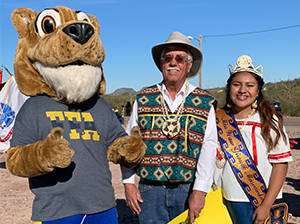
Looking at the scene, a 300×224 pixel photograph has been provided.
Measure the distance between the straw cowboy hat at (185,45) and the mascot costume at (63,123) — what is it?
67 cm

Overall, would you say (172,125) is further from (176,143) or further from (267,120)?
(267,120)

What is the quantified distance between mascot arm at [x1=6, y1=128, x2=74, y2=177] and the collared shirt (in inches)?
33.1

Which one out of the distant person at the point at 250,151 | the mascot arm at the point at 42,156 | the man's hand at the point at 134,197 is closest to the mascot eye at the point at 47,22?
the mascot arm at the point at 42,156

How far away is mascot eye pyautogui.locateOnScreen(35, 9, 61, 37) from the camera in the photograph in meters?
2.28

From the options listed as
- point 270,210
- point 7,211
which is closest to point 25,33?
point 270,210

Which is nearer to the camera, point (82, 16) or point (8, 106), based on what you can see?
point (82, 16)

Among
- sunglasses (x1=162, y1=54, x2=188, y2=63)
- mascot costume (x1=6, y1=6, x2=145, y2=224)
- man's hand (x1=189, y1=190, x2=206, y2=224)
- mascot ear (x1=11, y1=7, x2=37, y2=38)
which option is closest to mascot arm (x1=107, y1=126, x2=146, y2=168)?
mascot costume (x1=6, y1=6, x2=145, y2=224)

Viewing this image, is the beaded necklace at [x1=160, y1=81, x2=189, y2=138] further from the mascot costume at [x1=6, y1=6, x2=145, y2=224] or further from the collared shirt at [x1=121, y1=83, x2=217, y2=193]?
the mascot costume at [x1=6, y1=6, x2=145, y2=224]

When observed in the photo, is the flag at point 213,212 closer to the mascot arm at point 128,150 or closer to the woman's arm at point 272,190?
the woman's arm at point 272,190

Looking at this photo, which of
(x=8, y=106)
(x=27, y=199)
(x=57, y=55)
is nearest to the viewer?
(x=57, y=55)

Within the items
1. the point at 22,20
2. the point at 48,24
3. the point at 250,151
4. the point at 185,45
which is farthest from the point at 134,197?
the point at 22,20

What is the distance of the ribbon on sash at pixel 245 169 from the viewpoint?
105 inches

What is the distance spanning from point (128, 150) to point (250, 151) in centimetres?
115

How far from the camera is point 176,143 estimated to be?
259 cm
